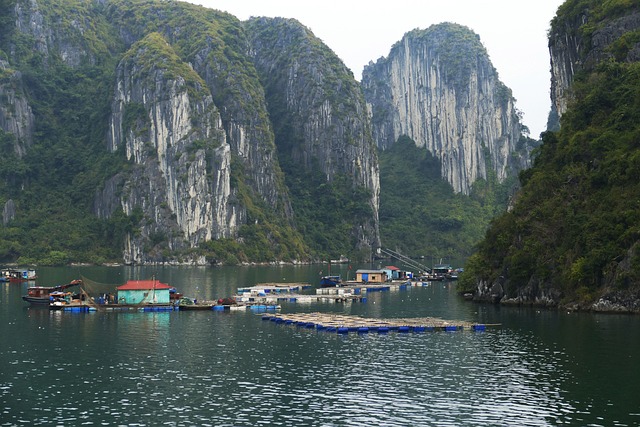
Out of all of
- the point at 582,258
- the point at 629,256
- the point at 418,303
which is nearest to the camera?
the point at 629,256

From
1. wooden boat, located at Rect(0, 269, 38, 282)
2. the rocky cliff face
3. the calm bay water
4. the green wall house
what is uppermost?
the rocky cliff face

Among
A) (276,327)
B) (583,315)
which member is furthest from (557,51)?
(276,327)

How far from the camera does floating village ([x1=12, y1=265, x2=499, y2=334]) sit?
82.2 metres

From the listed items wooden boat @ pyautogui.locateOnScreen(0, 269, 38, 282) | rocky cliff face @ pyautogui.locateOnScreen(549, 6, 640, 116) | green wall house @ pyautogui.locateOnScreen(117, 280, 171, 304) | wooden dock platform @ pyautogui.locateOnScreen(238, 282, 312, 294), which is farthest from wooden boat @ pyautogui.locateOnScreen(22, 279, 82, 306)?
rocky cliff face @ pyautogui.locateOnScreen(549, 6, 640, 116)

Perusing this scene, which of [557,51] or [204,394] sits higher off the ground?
[557,51]

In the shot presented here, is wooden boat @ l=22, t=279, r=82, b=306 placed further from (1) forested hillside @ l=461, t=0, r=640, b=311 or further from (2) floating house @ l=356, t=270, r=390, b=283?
(2) floating house @ l=356, t=270, r=390, b=283

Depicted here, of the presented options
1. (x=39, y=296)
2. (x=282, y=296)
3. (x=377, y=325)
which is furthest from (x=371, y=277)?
(x=377, y=325)

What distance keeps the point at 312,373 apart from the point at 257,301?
54.4 m

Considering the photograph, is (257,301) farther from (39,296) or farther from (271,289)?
(39,296)

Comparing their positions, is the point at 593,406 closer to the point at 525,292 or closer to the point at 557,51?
the point at 525,292

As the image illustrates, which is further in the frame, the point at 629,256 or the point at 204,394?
the point at 629,256

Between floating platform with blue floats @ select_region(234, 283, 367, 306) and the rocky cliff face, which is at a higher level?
the rocky cliff face

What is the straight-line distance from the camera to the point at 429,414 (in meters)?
46.3

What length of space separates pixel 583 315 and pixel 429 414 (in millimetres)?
46029
